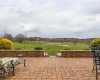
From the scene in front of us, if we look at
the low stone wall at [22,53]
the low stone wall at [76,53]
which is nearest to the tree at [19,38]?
the low stone wall at [22,53]

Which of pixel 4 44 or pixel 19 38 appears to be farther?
pixel 19 38

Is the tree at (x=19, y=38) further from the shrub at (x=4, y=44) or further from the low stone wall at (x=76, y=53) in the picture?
the low stone wall at (x=76, y=53)

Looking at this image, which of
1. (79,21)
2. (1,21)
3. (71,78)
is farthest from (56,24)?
(71,78)

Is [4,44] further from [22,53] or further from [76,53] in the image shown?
[76,53]

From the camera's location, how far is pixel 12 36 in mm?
24547

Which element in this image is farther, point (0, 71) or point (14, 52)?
point (14, 52)

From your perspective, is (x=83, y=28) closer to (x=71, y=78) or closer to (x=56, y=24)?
(x=56, y=24)

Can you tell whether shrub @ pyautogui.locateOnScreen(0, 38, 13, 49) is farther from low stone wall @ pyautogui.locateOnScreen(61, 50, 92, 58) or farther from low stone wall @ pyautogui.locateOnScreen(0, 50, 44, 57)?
Result: low stone wall @ pyautogui.locateOnScreen(61, 50, 92, 58)

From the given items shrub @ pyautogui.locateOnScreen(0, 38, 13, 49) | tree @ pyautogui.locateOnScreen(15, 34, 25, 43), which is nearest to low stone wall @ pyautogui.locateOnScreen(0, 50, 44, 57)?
shrub @ pyautogui.locateOnScreen(0, 38, 13, 49)

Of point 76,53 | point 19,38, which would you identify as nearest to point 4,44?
point 76,53

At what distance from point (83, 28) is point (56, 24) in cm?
297

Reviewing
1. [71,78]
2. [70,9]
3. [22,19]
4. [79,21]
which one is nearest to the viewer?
[71,78]

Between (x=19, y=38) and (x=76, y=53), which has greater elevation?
(x=19, y=38)

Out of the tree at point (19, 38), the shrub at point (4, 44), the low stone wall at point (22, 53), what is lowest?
the low stone wall at point (22, 53)
